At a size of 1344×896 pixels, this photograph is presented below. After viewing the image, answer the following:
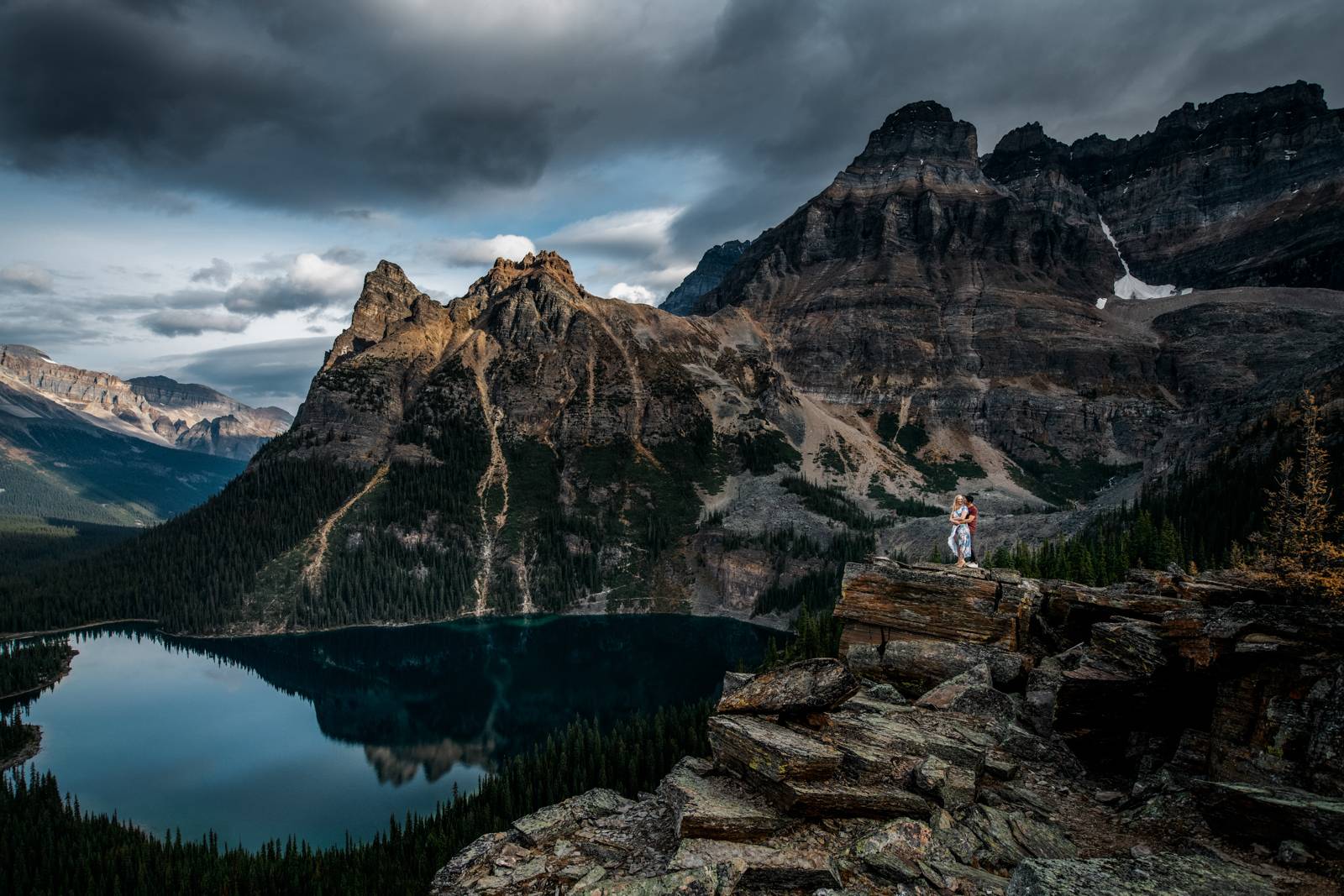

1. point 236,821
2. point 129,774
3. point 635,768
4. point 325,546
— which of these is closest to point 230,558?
point 325,546

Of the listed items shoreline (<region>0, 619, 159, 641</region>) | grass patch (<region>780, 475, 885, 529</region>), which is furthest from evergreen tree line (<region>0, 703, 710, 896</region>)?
grass patch (<region>780, 475, 885, 529</region>)

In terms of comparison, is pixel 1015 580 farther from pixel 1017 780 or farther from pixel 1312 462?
pixel 1312 462

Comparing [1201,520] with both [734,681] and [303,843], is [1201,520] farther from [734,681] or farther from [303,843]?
[303,843]

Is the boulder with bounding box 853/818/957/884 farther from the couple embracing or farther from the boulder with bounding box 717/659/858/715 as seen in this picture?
the couple embracing

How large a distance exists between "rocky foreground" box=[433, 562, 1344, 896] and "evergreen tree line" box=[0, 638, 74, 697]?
156 metres

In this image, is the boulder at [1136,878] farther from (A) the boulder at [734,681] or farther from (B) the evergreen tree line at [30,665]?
(B) the evergreen tree line at [30,665]

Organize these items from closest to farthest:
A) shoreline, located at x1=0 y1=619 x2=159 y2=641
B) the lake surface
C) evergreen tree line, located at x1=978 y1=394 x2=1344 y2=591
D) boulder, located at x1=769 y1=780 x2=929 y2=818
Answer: boulder, located at x1=769 y1=780 x2=929 y2=818
evergreen tree line, located at x1=978 y1=394 x2=1344 y2=591
the lake surface
shoreline, located at x1=0 y1=619 x2=159 y2=641

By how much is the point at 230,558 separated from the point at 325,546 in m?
25.6

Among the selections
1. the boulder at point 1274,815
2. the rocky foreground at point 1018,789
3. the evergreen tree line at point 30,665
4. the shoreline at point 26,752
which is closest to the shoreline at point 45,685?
the evergreen tree line at point 30,665

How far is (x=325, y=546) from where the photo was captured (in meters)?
178

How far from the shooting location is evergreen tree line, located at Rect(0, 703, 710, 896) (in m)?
57.8

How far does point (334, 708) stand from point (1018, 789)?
123m

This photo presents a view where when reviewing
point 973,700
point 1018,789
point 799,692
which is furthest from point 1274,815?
point 973,700

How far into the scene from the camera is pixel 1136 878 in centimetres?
1078
